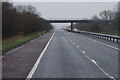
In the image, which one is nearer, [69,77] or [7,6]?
[69,77]

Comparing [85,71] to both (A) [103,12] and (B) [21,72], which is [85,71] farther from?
(A) [103,12]

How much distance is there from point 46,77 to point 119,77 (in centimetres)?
277

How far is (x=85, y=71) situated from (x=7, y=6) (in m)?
29.7

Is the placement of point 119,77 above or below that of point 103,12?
below

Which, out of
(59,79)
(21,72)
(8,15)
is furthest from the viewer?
(8,15)

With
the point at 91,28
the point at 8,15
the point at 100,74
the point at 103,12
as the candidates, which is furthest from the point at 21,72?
the point at 103,12

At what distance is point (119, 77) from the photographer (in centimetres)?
924

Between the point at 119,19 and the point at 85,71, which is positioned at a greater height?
the point at 119,19

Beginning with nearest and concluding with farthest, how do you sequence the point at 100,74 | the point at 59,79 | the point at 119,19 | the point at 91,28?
the point at 59,79 → the point at 100,74 → the point at 119,19 → the point at 91,28

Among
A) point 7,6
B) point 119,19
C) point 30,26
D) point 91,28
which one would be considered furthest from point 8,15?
point 91,28

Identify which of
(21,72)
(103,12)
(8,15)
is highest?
(103,12)

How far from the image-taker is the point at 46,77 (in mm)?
9328

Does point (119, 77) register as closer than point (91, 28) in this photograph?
Yes

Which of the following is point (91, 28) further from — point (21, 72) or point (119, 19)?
point (21, 72)
